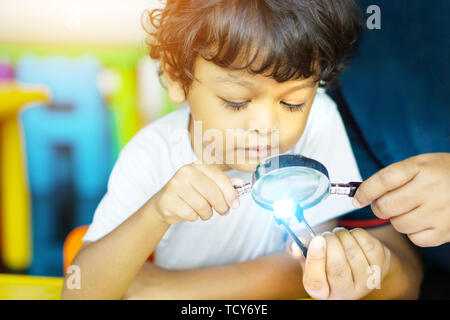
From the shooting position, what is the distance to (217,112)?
2.56 ft

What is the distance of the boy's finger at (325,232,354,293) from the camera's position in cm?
68

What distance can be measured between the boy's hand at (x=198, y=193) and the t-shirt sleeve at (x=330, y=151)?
0.34 meters

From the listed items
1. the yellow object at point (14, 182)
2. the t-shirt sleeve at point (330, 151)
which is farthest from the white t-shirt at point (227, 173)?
the yellow object at point (14, 182)

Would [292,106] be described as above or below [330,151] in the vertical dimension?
above

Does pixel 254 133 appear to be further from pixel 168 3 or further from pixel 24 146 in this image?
pixel 24 146

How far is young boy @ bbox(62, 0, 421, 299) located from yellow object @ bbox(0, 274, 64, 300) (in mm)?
99

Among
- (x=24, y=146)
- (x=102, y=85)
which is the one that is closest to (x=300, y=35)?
(x=102, y=85)

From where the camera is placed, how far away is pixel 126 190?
90 cm

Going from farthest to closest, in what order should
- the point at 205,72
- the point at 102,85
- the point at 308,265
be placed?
the point at 102,85
the point at 205,72
the point at 308,265

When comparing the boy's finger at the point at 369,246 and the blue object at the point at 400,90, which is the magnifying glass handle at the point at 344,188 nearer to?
the boy's finger at the point at 369,246

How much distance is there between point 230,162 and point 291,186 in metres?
0.22

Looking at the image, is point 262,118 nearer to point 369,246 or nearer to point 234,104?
point 234,104

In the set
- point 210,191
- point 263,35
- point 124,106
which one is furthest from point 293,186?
point 124,106

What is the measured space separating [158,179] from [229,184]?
32 centimetres
